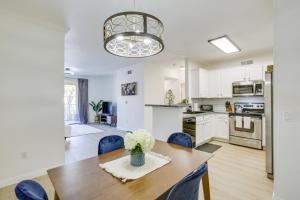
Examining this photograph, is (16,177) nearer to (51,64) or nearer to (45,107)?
(45,107)

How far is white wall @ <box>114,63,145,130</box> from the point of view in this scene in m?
5.65

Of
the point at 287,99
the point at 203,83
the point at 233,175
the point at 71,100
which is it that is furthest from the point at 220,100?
the point at 71,100

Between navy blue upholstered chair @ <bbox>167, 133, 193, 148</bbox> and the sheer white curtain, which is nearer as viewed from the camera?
navy blue upholstered chair @ <bbox>167, 133, 193, 148</bbox>

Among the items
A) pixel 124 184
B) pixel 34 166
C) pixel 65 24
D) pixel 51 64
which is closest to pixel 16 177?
pixel 34 166

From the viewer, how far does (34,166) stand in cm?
264

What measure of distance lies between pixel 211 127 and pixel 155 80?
261cm

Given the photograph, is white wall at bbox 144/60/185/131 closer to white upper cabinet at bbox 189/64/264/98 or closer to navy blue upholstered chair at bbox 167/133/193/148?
white upper cabinet at bbox 189/64/264/98

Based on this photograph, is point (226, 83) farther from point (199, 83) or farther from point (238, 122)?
point (238, 122)

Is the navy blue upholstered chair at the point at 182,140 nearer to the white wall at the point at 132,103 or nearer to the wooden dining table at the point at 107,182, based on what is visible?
the wooden dining table at the point at 107,182

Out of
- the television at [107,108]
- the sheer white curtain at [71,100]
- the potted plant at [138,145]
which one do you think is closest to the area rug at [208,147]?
the potted plant at [138,145]

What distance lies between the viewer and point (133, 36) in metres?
1.31

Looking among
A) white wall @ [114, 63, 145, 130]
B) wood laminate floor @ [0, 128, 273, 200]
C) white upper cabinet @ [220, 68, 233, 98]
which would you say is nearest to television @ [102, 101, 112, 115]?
white wall @ [114, 63, 145, 130]

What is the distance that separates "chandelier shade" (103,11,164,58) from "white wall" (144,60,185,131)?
378 centimetres

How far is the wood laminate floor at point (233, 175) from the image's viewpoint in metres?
2.12
